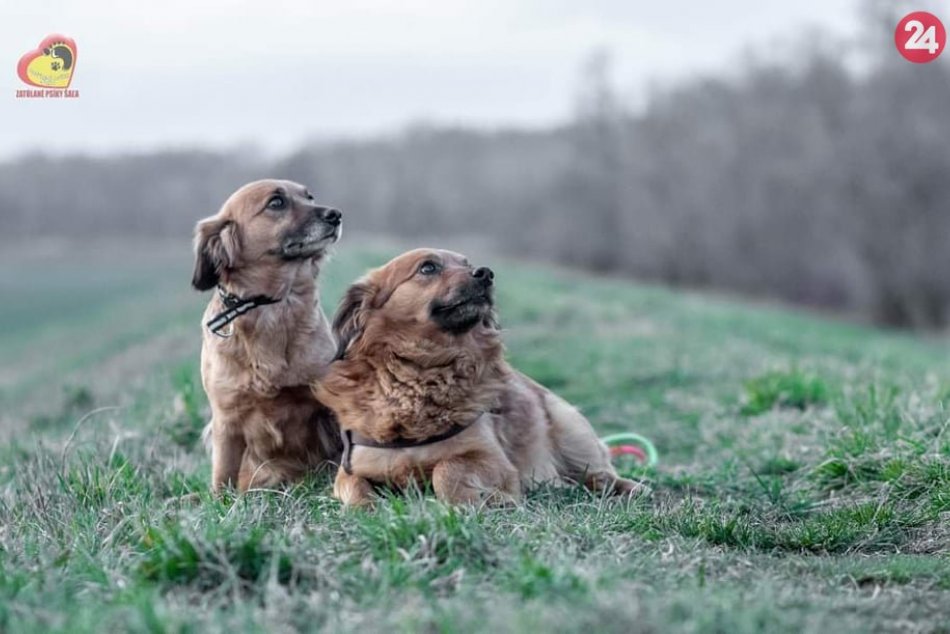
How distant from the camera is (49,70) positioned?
8.20 metres

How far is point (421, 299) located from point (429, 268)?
19cm

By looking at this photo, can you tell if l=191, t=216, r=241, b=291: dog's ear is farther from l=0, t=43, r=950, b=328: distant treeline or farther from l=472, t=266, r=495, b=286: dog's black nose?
l=0, t=43, r=950, b=328: distant treeline

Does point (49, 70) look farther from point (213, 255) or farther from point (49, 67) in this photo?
point (213, 255)

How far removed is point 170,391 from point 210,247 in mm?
4471

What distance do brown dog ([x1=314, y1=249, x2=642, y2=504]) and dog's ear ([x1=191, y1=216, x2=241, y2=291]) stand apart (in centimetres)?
71

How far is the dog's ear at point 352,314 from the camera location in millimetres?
5633

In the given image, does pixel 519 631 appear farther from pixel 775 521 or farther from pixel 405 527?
pixel 775 521

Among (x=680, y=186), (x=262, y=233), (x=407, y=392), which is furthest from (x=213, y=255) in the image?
(x=680, y=186)

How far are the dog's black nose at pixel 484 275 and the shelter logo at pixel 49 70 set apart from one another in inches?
169

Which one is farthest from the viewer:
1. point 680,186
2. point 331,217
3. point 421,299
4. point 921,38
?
point 680,186

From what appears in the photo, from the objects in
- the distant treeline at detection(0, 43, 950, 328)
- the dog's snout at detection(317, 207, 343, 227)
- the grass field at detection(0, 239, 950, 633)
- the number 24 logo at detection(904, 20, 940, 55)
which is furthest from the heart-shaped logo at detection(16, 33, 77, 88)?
the distant treeline at detection(0, 43, 950, 328)

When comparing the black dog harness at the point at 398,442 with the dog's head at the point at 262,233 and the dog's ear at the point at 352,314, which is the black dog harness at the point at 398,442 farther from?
the dog's head at the point at 262,233

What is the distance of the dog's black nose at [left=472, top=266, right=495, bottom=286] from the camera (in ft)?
17.8

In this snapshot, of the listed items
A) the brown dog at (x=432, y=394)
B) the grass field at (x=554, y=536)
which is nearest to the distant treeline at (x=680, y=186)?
the grass field at (x=554, y=536)
